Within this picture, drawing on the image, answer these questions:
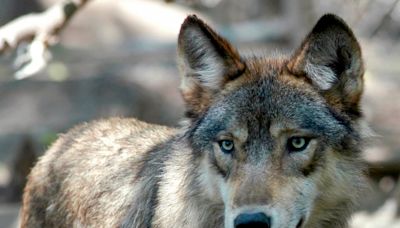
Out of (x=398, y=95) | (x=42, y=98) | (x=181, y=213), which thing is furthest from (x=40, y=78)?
(x=181, y=213)

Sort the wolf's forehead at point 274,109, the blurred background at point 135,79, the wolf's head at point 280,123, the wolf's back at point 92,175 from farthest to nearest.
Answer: the blurred background at point 135,79
the wolf's back at point 92,175
the wolf's forehead at point 274,109
the wolf's head at point 280,123

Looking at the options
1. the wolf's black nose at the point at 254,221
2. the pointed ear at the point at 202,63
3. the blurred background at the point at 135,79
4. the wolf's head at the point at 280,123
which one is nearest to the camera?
the wolf's black nose at the point at 254,221

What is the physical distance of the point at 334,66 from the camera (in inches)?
269

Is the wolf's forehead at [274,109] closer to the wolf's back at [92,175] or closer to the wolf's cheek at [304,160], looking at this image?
the wolf's cheek at [304,160]

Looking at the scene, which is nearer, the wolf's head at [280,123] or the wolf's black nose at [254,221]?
the wolf's black nose at [254,221]

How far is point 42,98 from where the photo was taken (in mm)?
16031

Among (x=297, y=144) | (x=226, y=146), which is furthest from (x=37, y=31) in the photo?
(x=297, y=144)

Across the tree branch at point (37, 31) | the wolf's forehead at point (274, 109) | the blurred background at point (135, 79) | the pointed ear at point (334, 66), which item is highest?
the tree branch at point (37, 31)

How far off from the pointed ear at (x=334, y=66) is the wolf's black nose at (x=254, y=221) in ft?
3.51

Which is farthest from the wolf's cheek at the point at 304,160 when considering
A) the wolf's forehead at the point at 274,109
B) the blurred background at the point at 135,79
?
the blurred background at the point at 135,79

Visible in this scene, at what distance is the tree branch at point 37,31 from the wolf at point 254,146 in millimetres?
2014

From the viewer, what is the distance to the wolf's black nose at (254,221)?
6.08 m

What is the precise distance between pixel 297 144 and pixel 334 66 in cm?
66

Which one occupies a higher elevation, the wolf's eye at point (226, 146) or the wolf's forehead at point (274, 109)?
the wolf's forehead at point (274, 109)
